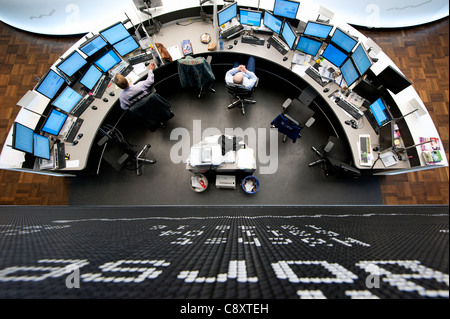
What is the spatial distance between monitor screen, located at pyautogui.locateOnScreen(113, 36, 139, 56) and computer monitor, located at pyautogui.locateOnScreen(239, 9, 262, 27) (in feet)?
5.50

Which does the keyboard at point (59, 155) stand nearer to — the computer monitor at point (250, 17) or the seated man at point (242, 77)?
the seated man at point (242, 77)

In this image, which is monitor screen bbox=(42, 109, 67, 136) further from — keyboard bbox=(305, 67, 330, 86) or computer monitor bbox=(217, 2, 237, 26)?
keyboard bbox=(305, 67, 330, 86)

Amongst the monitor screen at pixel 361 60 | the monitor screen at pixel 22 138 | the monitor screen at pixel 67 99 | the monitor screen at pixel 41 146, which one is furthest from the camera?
the monitor screen at pixel 67 99

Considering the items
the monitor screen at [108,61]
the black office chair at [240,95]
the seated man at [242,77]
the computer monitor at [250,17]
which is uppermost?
the computer monitor at [250,17]

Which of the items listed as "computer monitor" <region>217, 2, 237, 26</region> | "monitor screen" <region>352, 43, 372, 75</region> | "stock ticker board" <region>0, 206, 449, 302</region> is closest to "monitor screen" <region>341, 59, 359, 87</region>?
"monitor screen" <region>352, 43, 372, 75</region>

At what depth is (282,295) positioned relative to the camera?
485mm

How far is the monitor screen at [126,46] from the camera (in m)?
3.05

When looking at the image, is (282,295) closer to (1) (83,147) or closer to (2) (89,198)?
(1) (83,147)

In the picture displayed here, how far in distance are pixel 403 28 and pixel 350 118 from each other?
2.81 m

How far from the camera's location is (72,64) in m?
2.84

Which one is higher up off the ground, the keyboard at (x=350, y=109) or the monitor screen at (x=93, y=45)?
the monitor screen at (x=93, y=45)

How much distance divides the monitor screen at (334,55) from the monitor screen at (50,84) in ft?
12.3

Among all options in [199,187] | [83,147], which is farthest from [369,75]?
[83,147]

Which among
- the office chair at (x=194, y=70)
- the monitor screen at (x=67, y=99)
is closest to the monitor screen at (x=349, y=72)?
the office chair at (x=194, y=70)
